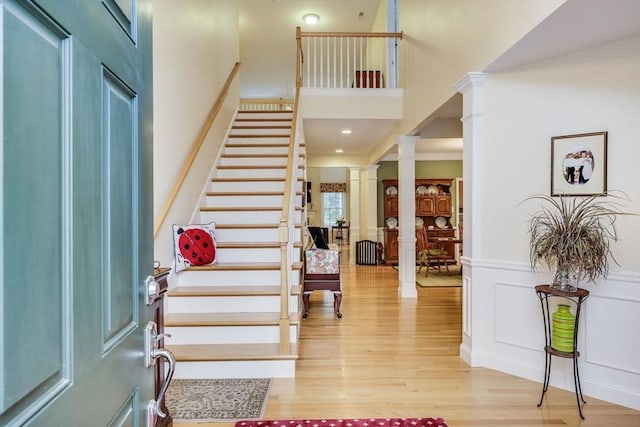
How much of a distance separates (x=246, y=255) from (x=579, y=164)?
2964 millimetres

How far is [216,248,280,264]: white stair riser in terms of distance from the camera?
3691 mm

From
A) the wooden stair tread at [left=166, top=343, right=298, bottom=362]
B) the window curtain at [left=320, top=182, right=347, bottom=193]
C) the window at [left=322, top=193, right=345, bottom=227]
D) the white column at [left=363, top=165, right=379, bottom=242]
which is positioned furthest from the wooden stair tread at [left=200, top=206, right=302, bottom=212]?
the window at [left=322, top=193, right=345, bottom=227]

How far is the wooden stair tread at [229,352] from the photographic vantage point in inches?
107

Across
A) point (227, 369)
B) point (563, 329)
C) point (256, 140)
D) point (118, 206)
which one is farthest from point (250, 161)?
point (118, 206)

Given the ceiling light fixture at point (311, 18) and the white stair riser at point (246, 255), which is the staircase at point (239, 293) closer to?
the white stair riser at point (246, 255)

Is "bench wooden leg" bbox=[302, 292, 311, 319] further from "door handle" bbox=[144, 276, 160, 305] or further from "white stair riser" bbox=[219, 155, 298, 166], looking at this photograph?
"door handle" bbox=[144, 276, 160, 305]

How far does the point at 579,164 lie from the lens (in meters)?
2.59

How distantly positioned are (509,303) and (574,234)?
82 centimetres

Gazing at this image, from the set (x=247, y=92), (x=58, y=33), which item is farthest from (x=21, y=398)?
(x=247, y=92)

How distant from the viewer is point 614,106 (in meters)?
2.46

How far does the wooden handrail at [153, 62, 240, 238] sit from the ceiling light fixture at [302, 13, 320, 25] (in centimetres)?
261

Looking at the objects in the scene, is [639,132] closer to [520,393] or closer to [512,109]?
[512,109]

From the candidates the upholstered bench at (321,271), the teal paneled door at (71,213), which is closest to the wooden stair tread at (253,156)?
the upholstered bench at (321,271)

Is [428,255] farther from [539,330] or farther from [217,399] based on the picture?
[217,399]
